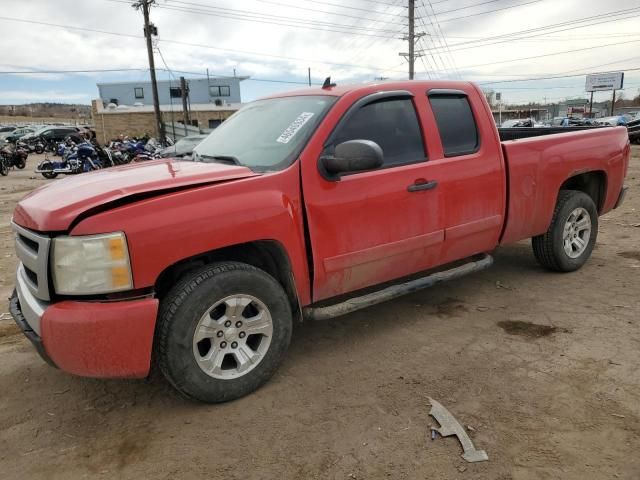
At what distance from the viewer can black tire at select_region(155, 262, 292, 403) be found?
265 cm

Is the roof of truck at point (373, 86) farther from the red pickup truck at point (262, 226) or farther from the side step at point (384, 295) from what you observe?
the side step at point (384, 295)

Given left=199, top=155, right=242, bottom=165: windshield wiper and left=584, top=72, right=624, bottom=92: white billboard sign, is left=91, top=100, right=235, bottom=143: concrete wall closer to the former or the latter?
left=199, top=155, right=242, bottom=165: windshield wiper

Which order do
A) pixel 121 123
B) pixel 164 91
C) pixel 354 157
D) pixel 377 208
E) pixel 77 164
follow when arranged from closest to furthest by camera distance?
pixel 354 157
pixel 377 208
pixel 77 164
pixel 121 123
pixel 164 91

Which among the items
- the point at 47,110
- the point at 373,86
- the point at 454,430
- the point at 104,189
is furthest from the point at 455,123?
Result: the point at 47,110

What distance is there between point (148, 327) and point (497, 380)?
2.09 metres

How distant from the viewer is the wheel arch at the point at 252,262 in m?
2.86

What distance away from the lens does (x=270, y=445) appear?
255 centimetres

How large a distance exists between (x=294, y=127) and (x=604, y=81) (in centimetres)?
5650

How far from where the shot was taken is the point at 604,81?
49625 millimetres

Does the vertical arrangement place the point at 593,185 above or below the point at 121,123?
below

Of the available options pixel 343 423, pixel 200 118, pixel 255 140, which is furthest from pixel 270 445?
pixel 200 118

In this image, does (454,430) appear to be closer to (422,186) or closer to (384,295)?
(384,295)

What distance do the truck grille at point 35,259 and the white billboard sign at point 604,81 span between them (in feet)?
181

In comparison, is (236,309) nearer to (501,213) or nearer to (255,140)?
(255,140)
